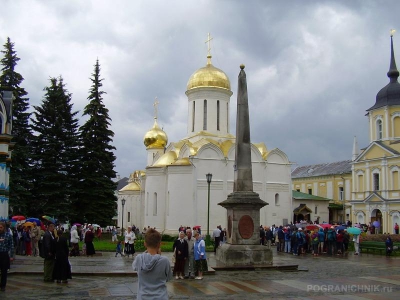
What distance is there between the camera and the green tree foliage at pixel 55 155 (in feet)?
108

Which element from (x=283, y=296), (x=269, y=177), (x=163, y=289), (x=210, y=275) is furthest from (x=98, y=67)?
(x=163, y=289)

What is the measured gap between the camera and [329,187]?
62.4 metres

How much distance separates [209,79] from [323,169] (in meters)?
32.2

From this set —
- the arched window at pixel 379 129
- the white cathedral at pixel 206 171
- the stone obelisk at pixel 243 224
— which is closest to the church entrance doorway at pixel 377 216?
the arched window at pixel 379 129

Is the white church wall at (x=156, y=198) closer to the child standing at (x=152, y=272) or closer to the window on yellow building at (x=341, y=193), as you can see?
the window on yellow building at (x=341, y=193)

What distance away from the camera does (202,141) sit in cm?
3872

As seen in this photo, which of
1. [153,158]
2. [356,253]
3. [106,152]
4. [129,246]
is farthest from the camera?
[153,158]

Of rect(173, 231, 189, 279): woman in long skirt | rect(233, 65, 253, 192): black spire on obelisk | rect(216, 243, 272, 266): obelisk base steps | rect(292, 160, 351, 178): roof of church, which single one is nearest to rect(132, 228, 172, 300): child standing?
rect(173, 231, 189, 279): woman in long skirt

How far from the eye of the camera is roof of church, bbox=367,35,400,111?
4583 cm

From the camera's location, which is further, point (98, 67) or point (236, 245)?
point (98, 67)

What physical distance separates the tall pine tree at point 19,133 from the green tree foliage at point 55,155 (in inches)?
28.8

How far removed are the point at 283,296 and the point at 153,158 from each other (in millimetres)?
39099

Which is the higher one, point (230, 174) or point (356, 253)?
point (230, 174)

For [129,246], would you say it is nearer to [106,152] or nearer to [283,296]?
[283,296]
